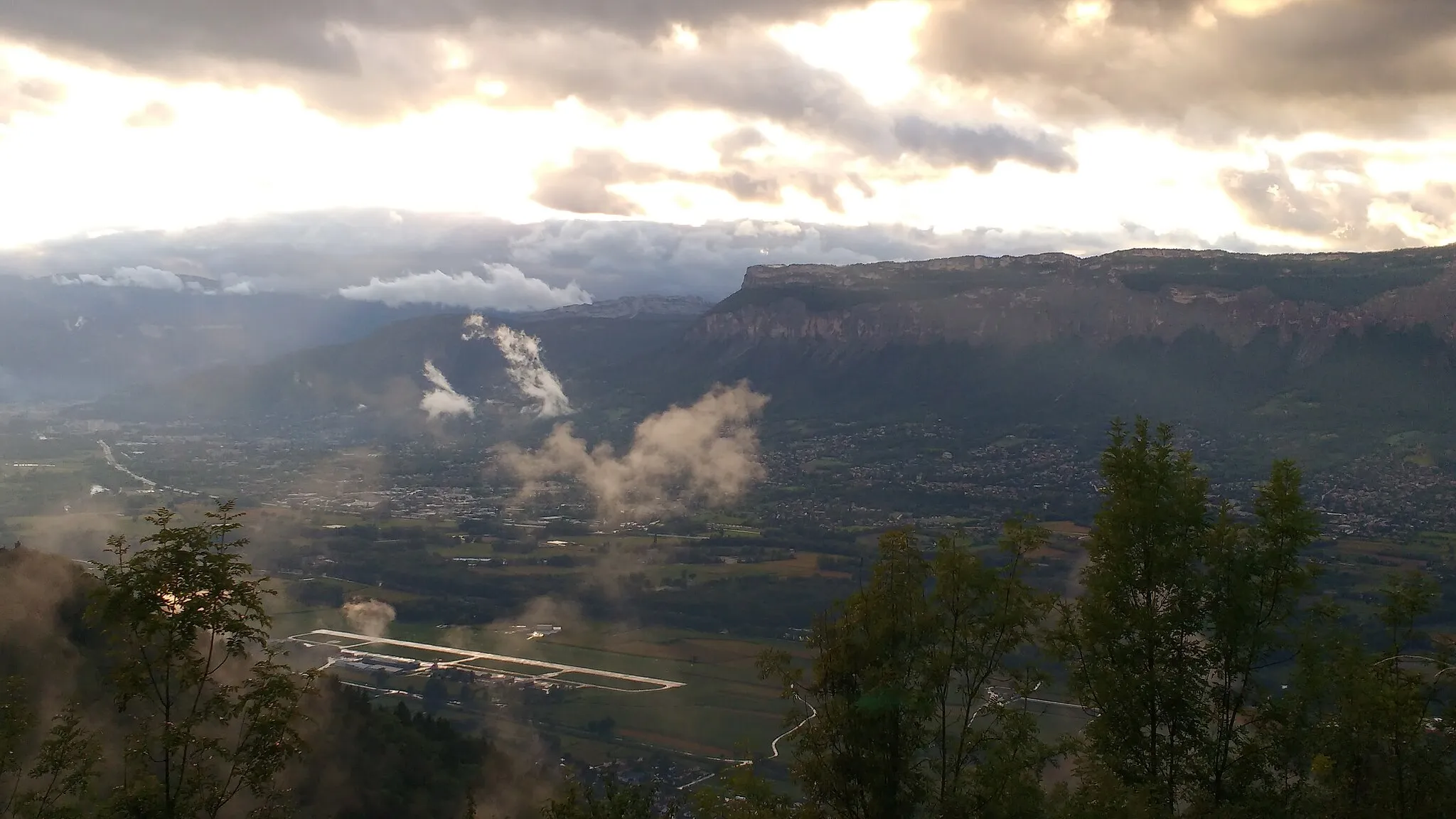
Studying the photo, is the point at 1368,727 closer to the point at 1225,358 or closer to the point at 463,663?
the point at 463,663

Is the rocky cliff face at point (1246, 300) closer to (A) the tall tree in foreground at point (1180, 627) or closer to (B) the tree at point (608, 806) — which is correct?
(A) the tall tree in foreground at point (1180, 627)

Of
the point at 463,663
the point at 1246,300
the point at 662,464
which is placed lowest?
the point at 463,663

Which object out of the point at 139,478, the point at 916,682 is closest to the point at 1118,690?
the point at 916,682

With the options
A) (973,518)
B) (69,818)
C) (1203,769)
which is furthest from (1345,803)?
(973,518)

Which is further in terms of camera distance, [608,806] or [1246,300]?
[1246,300]

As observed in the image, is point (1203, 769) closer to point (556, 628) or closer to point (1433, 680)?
point (1433, 680)

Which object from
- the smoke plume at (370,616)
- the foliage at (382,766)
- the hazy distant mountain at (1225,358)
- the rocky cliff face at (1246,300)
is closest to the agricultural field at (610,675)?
the smoke plume at (370,616)

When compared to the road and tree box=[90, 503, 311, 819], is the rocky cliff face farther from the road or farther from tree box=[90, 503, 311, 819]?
tree box=[90, 503, 311, 819]
